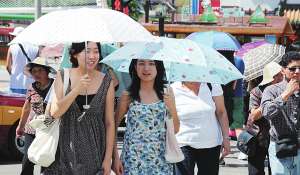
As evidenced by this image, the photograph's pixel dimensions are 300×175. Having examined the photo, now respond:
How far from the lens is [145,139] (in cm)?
559

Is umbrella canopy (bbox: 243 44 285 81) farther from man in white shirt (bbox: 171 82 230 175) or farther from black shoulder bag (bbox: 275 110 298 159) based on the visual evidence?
black shoulder bag (bbox: 275 110 298 159)

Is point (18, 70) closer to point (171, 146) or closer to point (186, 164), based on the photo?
point (186, 164)

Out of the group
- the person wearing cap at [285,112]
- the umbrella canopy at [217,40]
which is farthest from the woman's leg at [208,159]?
the umbrella canopy at [217,40]

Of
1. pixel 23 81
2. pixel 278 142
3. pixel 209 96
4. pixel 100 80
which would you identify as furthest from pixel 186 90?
pixel 23 81

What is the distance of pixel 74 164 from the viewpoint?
17.4 ft

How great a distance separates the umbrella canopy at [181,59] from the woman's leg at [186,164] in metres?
0.66

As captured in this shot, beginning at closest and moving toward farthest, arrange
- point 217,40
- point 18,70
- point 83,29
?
point 83,29
point 217,40
point 18,70

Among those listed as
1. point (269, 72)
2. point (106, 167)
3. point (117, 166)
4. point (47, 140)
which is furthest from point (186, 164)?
point (47, 140)

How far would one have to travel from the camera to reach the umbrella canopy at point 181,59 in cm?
571

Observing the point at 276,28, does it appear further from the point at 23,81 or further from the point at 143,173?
the point at 143,173

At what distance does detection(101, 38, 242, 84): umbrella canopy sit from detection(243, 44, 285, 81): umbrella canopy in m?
1.59

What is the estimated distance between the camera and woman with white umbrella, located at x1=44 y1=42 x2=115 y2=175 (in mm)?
5297

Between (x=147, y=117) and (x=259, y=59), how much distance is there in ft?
9.31

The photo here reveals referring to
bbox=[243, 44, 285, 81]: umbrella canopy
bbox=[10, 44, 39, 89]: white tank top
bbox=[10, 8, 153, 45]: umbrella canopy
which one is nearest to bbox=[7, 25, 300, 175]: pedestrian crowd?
bbox=[10, 8, 153, 45]: umbrella canopy
